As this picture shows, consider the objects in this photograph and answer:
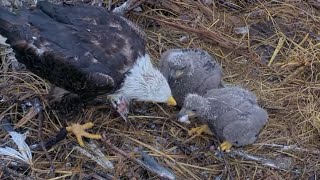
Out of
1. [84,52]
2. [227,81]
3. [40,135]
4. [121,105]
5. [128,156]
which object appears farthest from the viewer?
[227,81]

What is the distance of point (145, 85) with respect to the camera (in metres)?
4.82

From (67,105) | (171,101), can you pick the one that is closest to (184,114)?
(171,101)

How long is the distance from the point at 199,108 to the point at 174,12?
1.45 metres

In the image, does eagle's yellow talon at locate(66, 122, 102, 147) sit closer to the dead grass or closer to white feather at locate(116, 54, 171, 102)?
the dead grass

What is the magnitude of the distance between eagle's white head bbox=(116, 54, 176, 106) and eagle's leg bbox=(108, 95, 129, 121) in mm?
104

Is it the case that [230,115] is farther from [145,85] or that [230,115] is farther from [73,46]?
[73,46]

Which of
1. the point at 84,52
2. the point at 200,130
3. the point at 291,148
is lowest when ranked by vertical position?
the point at 291,148

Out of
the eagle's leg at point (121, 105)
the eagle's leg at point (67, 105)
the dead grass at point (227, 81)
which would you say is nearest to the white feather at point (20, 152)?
the dead grass at point (227, 81)

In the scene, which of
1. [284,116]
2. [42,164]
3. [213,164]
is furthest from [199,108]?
[42,164]

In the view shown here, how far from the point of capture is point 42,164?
15.3 feet

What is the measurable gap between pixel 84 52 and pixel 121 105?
65 centimetres

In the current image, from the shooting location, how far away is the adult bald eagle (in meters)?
4.53

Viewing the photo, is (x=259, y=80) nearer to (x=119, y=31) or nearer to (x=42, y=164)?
(x=119, y=31)

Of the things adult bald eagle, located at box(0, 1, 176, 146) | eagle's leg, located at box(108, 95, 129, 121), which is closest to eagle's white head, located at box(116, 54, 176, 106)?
adult bald eagle, located at box(0, 1, 176, 146)
